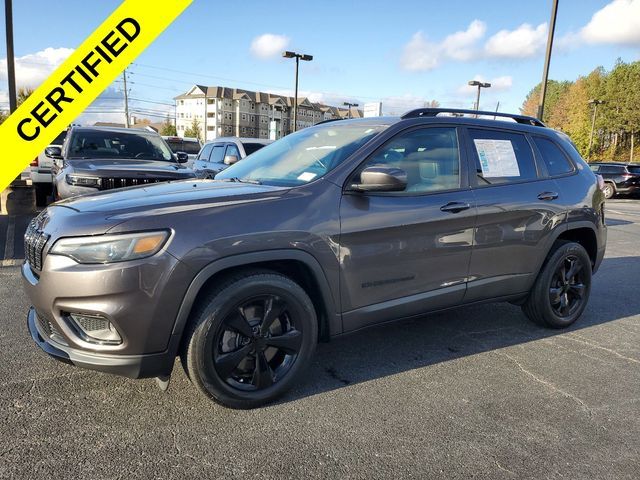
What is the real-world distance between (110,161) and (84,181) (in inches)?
37.8

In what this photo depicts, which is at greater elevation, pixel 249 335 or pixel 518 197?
pixel 518 197

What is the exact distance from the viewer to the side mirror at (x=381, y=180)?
2885 mm

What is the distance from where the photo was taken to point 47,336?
2.68 m

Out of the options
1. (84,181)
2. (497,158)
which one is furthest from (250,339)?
(84,181)

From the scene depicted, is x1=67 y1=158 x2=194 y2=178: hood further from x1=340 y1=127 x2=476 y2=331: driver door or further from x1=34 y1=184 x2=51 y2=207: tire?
x1=34 y1=184 x2=51 y2=207: tire

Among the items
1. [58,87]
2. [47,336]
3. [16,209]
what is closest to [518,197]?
[47,336]

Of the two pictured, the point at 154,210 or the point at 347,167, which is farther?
the point at 347,167

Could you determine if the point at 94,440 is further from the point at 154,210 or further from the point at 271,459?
the point at 154,210

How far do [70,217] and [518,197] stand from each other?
3.17 meters

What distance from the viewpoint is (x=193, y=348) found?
2.58m

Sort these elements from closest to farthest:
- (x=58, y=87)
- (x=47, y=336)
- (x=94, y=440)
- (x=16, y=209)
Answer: (x=94, y=440) → (x=47, y=336) → (x=58, y=87) → (x=16, y=209)

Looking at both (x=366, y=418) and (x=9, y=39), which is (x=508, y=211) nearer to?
(x=366, y=418)

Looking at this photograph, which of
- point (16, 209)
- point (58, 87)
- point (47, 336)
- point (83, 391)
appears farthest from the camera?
point (16, 209)

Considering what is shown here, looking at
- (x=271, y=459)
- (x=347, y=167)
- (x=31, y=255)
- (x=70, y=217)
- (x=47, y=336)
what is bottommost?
(x=271, y=459)
